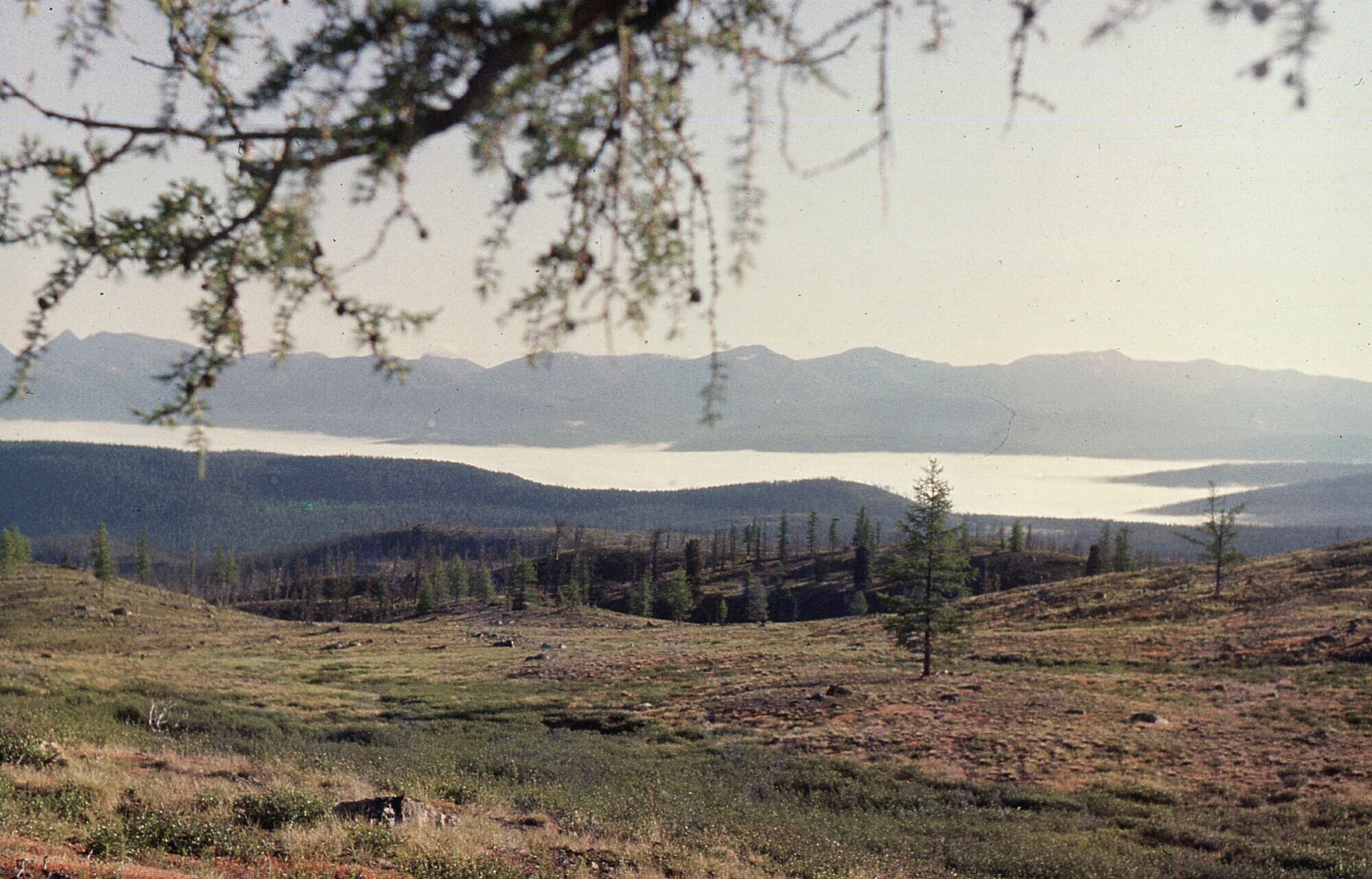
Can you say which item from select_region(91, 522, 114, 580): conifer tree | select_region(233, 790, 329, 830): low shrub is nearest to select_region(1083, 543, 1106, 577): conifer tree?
select_region(233, 790, 329, 830): low shrub

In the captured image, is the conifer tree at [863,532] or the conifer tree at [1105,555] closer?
the conifer tree at [1105,555]

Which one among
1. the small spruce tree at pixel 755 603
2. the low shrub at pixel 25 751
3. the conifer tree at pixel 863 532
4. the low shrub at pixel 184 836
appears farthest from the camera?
the conifer tree at pixel 863 532

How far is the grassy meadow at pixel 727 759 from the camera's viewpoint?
9.34 metres

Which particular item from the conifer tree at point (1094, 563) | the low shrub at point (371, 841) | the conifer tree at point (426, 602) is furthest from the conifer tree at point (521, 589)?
the low shrub at point (371, 841)

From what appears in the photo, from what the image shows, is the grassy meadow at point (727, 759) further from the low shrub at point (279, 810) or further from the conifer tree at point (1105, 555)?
the conifer tree at point (1105, 555)

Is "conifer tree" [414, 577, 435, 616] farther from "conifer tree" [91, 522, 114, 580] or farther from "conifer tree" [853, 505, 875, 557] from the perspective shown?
"conifer tree" [853, 505, 875, 557]

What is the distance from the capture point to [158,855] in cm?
766

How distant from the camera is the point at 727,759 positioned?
20.2m

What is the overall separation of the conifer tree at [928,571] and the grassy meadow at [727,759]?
6.48 ft

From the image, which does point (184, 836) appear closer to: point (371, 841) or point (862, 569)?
point (371, 841)

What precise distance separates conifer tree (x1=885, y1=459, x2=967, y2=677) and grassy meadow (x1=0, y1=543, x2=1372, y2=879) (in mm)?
1975

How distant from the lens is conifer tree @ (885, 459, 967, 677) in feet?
111

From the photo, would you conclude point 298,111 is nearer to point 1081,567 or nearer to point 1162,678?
point 1162,678

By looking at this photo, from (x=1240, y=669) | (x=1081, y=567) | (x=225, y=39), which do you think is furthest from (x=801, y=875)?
(x=1081, y=567)
